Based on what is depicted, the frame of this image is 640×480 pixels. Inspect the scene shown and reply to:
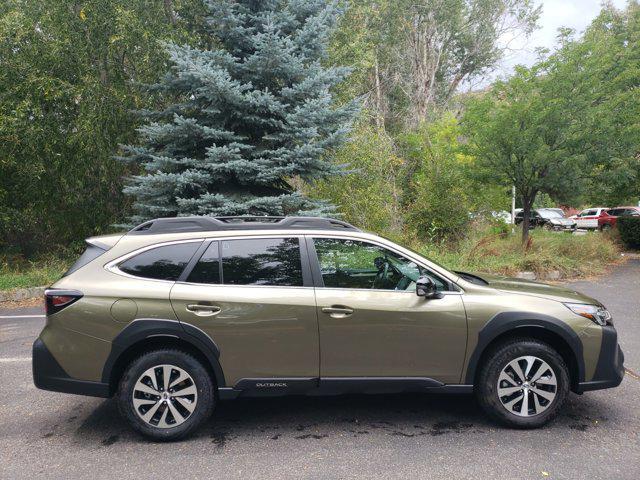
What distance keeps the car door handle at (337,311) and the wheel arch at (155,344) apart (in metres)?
0.90

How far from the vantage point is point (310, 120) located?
369 inches

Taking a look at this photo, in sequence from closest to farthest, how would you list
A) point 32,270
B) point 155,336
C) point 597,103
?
point 155,336, point 32,270, point 597,103

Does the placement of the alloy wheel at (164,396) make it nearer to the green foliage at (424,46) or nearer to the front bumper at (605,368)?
the front bumper at (605,368)

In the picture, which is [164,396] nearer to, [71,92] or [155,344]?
[155,344]

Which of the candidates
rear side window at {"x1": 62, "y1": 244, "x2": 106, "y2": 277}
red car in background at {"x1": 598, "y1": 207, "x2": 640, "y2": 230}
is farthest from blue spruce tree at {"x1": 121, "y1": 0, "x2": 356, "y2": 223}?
red car in background at {"x1": 598, "y1": 207, "x2": 640, "y2": 230}

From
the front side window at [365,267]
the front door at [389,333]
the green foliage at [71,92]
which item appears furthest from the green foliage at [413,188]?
the front door at [389,333]

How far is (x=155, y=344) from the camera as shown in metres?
3.79

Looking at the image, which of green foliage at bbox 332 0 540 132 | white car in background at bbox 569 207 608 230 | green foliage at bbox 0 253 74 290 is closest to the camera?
green foliage at bbox 0 253 74 290

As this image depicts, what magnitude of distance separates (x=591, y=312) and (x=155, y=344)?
3544 millimetres

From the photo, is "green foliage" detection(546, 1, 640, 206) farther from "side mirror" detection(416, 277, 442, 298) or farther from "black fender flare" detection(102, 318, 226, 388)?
"black fender flare" detection(102, 318, 226, 388)

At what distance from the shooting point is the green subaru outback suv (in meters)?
3.69

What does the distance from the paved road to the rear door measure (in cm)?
54

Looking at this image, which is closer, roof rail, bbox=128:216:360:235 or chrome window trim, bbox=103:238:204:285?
chrome window trim, bbox=103:238:204:285

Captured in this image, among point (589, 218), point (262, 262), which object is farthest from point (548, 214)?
point (262, 262)
